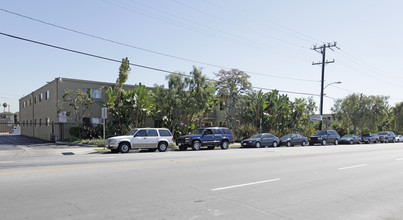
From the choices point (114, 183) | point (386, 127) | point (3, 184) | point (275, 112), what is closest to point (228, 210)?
point (114, 183)

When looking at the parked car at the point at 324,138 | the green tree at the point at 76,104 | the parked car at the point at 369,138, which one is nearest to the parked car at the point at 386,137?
the parked car at the point at 369,138

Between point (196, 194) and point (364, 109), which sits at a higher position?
point (364, 109)

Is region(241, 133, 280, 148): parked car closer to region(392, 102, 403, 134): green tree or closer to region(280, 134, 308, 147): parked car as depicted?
region(280, 134, 308, 147): parked car

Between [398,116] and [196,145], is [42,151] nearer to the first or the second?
[196,145]

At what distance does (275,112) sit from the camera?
36.0 metres

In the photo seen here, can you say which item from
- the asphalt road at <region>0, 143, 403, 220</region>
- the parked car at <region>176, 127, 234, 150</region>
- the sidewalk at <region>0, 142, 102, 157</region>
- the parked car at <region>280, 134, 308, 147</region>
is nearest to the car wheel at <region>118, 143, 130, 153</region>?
the sidewalk at <region>0, 142, 102, 157</region>

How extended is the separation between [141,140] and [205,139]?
5.27 meters

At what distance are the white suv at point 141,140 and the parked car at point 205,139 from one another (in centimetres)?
147

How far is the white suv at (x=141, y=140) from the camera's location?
18844mm

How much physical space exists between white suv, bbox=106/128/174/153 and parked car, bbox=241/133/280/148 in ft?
28.0

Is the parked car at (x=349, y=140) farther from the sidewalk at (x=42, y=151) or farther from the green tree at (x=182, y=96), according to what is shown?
the sidewalk at (x=42, y=151)

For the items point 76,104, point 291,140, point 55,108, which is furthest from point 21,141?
point 291,140

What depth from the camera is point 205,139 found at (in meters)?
23.0

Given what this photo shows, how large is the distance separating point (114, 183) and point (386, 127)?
68.7 metres
